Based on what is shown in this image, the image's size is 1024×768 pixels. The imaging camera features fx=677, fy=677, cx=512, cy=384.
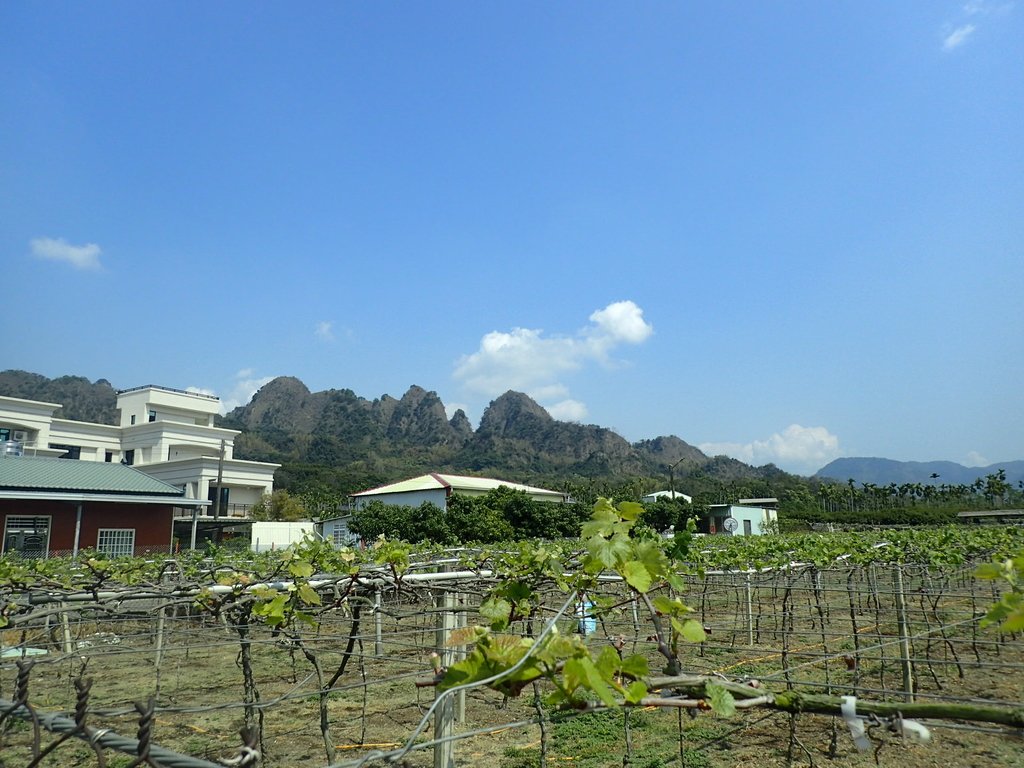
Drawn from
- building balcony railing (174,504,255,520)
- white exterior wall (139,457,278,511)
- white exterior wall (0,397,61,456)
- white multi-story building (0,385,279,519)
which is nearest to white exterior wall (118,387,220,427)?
white multi-story building (0,385,279,519)

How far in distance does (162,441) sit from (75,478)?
65.1 ft

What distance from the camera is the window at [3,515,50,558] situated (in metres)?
21.2

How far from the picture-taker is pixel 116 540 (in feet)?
75.1

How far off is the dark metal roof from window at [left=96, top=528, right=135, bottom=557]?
1270 millimetres

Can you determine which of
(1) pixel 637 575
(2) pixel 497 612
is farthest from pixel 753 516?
(1) pixel 637 575

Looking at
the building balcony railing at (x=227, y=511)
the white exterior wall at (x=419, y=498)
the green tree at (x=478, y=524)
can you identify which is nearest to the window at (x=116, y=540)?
the green tree at (x=478, y=524)

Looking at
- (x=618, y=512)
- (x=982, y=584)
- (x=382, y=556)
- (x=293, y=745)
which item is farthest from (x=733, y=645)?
(x=982, y=584)

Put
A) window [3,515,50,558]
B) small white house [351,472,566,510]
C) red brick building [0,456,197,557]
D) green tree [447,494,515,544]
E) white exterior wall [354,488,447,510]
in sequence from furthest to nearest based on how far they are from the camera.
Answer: small white house [351,472,566,510] → white exterior wall [354,488,447,510] → green tree [447,494,515,544] → red brick building [0,456,197,557] → window [3,515,50,558]

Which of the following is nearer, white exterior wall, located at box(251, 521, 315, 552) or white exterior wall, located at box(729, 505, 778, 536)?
white exterior wall, located at box(251, 521, 315, 552)

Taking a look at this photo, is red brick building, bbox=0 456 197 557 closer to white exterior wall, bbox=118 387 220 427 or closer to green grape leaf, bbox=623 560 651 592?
white exterior wall, bbox=118 387 220 427

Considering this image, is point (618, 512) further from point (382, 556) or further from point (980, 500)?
point (980, 500)

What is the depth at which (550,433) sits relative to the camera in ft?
412

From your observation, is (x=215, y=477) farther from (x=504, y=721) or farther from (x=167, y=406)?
(x=504, y=721)

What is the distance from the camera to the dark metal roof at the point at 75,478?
72.5 ft
